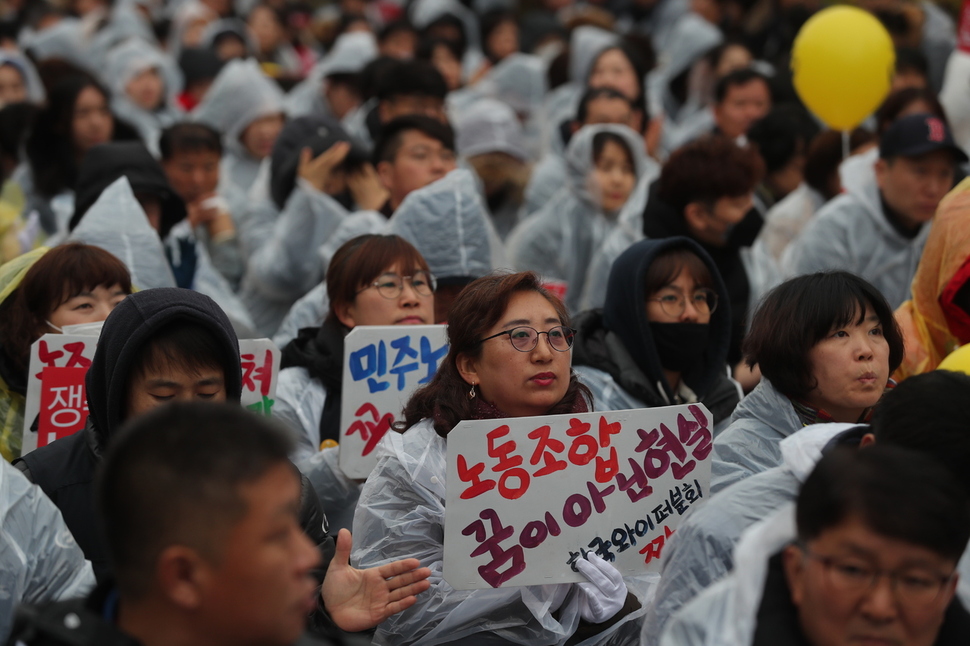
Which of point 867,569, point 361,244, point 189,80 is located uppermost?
point 867,569

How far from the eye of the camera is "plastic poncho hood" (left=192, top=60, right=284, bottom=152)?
9.54 meters

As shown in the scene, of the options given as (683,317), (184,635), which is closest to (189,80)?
(683,317)

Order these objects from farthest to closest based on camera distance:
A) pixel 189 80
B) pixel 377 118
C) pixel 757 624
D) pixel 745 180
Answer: pixel 189 80 → pixel 377 118 → pixel 745 180 → pixel 757 624

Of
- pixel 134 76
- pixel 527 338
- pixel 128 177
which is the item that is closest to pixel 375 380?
pixel 527 338

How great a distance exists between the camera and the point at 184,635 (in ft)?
7.00

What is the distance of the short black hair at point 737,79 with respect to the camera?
899 cm

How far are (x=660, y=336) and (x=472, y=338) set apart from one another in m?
1.19

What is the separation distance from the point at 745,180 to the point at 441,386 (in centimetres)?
283

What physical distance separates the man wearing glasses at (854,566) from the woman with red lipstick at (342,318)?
2457 millimetres

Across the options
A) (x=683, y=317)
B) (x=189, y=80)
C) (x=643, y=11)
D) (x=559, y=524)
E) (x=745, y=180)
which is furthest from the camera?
(x=643, y=11)

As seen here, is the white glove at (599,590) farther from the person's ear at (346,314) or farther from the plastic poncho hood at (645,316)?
the person's ear at (346,314)

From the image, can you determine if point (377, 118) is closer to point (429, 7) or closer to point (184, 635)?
point (184, 635)

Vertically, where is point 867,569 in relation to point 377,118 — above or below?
above

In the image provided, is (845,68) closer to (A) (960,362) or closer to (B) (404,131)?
(B) (404,131)
